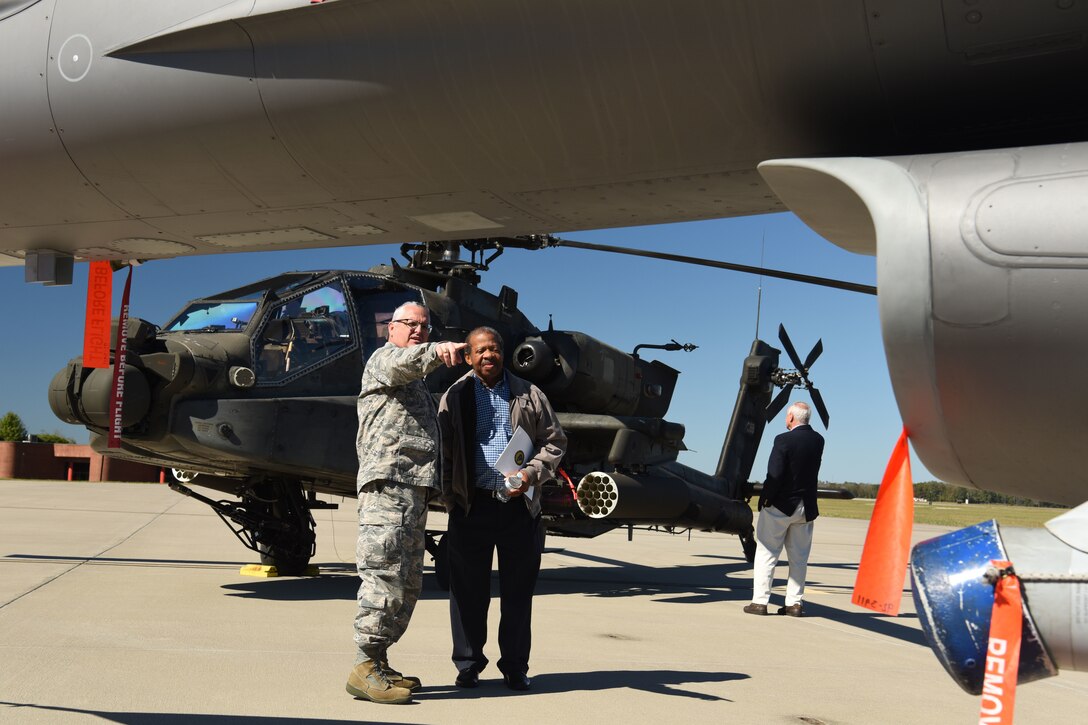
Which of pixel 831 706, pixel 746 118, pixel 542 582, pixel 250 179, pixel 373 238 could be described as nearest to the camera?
pixel 746 118

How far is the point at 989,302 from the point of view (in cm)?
252

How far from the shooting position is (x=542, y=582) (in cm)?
977

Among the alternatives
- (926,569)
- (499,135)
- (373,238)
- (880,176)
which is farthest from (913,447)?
(373,238)

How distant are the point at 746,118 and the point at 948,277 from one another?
83 centimetres

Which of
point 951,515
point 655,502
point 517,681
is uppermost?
point 655,502

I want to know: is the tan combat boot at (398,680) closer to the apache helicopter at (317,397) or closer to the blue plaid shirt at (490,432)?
the blue plaid shirt at (490,432)

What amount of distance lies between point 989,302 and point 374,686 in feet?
10.2

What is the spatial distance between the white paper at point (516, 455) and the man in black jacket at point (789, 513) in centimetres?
377

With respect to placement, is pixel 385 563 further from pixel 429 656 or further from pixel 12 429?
pixel 12 429

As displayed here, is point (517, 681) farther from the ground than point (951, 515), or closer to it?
farther from the ground

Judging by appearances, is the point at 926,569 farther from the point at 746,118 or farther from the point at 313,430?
the point at 313,430

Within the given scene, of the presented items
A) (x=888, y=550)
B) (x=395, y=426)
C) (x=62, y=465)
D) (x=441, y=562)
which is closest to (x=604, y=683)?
(x=395, y=426)

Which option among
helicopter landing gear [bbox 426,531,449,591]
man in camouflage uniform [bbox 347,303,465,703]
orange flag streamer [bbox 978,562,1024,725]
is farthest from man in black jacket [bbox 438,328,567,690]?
helicopter landing gear [bbox 426,531,449,591]

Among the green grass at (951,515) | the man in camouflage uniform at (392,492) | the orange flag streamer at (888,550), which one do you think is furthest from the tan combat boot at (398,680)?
the green grass at (951,515)
